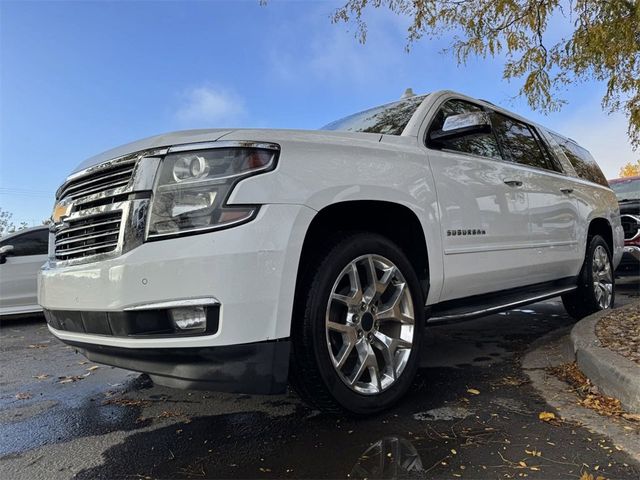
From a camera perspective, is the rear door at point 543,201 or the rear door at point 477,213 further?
the rear door at point 543,201

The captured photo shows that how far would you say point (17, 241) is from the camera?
7.75 m

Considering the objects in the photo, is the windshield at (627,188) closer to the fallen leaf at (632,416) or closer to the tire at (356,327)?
the fallen leaf at (632,416)

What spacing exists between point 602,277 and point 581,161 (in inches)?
53.6

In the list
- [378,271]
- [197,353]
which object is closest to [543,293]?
[378,271]

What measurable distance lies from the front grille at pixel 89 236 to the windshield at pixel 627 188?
9604 mm

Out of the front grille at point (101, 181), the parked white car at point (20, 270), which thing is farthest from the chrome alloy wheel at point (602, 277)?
the parked white car at point (20, 270)

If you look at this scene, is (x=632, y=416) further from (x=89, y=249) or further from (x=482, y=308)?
(x=89, y=249)

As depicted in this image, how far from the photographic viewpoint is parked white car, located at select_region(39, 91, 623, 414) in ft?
7.13

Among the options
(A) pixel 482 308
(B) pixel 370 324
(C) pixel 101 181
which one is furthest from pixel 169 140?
(A) pixel 482 308

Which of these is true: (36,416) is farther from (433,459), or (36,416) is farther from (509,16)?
(509,16)

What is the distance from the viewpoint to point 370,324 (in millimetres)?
2752

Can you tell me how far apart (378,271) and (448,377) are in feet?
3.68

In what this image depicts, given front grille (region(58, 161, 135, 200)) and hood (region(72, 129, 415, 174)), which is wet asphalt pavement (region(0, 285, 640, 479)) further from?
hood (region(72, 129, 415, 174))

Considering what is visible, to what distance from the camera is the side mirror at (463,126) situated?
326 cm
